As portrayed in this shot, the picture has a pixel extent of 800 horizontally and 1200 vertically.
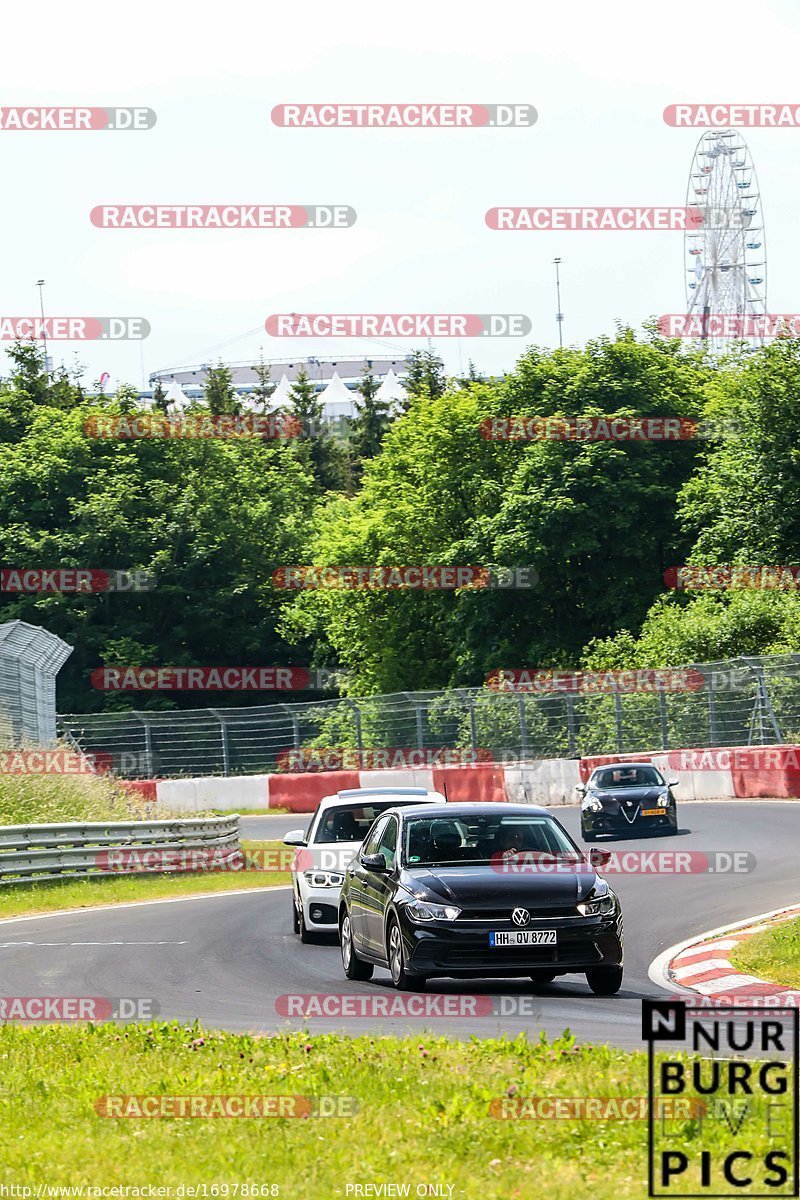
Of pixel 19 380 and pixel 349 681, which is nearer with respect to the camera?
pixel 349 681

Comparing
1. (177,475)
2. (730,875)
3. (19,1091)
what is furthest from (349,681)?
(19,1091)

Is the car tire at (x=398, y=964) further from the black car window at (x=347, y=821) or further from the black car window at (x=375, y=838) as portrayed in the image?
the black car window at (x=347, y=821)

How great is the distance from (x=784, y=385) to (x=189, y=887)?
31069mm

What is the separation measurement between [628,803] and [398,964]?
17.3 metres

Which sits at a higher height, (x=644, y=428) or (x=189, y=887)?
(x=644, y=428)

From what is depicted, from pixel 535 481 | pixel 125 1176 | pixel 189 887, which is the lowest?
pixel 189 887

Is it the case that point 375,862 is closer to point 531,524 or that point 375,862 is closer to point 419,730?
point 419,730

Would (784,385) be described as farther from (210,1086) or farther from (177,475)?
(210,1086)

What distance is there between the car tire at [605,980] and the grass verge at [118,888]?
11.7m

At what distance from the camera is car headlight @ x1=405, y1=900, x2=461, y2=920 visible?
40.7ft

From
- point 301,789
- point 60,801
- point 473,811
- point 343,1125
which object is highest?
point 473,811

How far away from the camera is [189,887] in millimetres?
26281

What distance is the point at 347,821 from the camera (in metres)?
18.2

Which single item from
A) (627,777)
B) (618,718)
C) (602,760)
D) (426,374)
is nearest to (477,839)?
(627,777)
